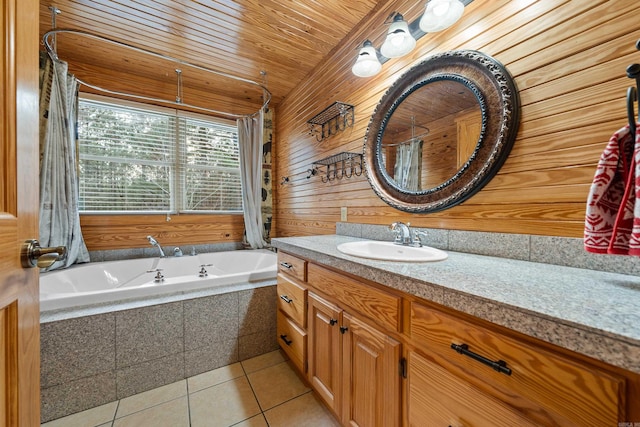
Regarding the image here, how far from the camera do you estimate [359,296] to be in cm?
103

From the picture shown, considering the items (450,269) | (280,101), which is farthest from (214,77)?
(450,269)

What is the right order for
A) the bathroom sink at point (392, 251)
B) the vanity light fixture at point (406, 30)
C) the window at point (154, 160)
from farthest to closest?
the window at point (154, 160), the vanity light fixture at point (406, 30), the bathroom sink at point (392, 251)

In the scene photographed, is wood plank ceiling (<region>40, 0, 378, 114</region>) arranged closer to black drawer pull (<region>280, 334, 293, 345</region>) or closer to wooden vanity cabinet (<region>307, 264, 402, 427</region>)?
wooden vanity cabinet (<region>307, 264, 402, 427</region>)

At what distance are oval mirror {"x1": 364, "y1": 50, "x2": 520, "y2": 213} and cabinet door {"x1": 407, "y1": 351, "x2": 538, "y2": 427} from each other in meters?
0.79

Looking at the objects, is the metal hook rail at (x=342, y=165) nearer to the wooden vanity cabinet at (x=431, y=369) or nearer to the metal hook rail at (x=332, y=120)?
the metal hook rail at (x=332, y=120)

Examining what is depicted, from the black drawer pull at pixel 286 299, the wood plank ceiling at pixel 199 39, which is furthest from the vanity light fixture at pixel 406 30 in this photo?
the black drawer pull at pixel 286 299

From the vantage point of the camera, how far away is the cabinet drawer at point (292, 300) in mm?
1440

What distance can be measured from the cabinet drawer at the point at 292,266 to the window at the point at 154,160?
5.49 feet

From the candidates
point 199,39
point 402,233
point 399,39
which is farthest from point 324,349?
point 199,39

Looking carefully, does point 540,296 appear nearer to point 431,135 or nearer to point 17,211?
point 431,135

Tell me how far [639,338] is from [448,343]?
38 cm

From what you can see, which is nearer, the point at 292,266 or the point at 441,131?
the point at 441,131

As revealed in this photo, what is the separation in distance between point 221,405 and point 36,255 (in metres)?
1.27

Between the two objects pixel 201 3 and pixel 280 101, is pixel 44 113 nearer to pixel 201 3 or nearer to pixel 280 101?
pixel 201 3
